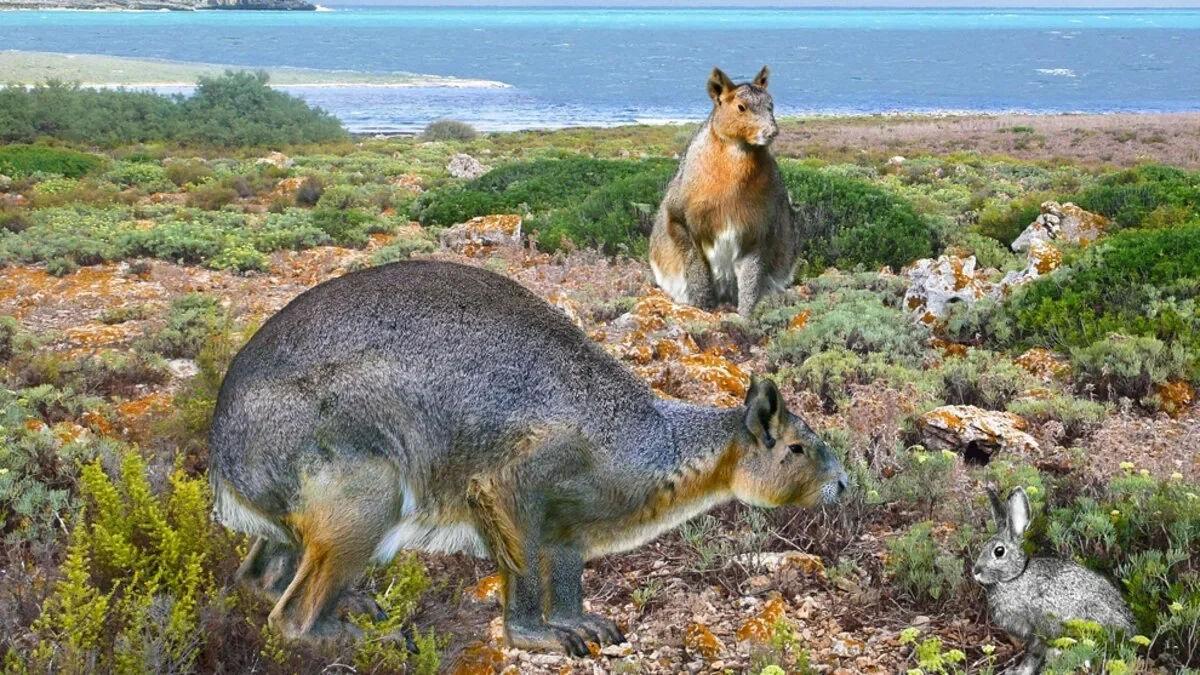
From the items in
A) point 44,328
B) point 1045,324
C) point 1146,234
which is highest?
point 1146,234

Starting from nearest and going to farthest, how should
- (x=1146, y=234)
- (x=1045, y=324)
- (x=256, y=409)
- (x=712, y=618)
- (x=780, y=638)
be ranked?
(x=256, y=409) < (x=780, y=638) < (x=712, y=618) < (x=1045, y=324) < (x=1146, y=234)

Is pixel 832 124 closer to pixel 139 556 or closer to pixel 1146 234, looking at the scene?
pixel 1146 234

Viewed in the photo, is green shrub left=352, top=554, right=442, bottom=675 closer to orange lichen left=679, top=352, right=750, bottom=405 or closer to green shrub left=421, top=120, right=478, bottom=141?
orange lichen left=679, top=352, right=750, bottom=405

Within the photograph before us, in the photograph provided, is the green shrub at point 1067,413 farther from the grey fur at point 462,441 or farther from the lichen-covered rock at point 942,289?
the grey fur at point 462,441

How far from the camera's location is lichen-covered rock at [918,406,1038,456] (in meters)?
6.65

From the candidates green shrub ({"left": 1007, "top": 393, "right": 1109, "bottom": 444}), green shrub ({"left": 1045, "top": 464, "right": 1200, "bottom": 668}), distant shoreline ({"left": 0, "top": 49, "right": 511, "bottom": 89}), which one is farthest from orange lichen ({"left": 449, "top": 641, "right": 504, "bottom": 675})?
distant shoreline ({"left": 0, "top": 49, "right": 511, "bottom": 89})

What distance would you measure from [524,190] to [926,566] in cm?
1318

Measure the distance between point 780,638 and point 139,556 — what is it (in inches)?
111

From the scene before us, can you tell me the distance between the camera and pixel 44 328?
9.98m

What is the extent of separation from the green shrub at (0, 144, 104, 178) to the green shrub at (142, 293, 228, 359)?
522 inches

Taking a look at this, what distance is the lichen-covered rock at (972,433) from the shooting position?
665 cm

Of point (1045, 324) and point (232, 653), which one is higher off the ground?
point (1045, 324)

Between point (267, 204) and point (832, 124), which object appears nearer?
point (267, 204)

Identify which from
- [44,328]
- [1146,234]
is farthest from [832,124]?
[44,328]
